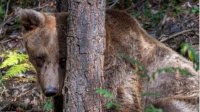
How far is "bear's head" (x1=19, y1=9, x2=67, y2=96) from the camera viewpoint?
541cm

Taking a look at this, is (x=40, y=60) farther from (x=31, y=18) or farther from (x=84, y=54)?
(x=84, y=54)

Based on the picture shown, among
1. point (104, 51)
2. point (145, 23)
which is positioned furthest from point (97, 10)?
point (145, 23)

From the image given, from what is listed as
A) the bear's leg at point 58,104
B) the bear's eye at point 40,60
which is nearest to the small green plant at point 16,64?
the bear's leg at point 58,104

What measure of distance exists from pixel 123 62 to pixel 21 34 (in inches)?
164

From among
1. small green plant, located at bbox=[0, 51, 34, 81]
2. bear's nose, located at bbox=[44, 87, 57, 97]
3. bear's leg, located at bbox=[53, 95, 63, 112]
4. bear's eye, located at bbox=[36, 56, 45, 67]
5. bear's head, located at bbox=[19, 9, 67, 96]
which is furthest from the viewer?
small green plant, located at bbox=[0, 51, 34, 81]

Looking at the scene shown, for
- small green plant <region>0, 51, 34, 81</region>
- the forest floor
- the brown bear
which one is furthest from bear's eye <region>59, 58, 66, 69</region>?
small green plant <region>0, 51, 34, 81</region>

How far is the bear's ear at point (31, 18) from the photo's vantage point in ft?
18.4

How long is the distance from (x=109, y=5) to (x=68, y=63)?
4534mm

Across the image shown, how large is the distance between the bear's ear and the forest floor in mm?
1156

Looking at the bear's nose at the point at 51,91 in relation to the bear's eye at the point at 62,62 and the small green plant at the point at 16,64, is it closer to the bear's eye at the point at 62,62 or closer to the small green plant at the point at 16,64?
the bear's eye at the point at 62,62

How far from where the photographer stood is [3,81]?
300 inches

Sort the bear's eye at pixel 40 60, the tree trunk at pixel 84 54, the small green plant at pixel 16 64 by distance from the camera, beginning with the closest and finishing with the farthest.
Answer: the tree trunk at pixel 84 54 → the bear's eye at pixel 40 60 → the small green plant at pixel 16 64

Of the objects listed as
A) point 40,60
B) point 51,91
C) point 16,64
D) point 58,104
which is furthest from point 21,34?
point 51,91

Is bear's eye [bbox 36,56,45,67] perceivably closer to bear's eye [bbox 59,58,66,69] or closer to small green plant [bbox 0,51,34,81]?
bear's eye [bbox 59,58,66,69]
